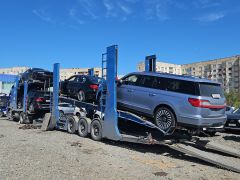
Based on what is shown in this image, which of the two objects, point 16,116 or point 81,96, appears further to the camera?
point 16,116


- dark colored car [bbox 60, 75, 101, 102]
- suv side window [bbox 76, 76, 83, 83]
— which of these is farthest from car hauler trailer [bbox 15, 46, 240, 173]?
suv side window [bbox 76, 76, 83, 83]

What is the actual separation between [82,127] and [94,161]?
4639mm

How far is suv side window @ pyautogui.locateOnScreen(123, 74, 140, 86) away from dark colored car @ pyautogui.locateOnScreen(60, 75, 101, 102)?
1.96 m

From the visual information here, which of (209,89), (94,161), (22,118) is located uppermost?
(209,89)

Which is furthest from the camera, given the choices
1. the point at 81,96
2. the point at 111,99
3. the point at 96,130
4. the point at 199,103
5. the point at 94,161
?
the point at 81,96

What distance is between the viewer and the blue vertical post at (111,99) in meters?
12.0

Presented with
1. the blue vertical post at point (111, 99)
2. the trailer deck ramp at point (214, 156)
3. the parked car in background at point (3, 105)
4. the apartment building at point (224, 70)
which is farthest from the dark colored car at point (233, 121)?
the apartment building at point (224, 70)

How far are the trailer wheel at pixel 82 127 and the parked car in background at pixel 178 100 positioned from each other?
2685mm

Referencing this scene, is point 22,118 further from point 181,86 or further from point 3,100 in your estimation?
point 181,86

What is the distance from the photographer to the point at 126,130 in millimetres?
12453

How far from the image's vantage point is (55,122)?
16.1 meters

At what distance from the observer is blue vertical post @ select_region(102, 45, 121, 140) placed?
39.3 ft

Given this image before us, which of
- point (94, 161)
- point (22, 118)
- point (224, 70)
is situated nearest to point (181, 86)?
point (94, 161)

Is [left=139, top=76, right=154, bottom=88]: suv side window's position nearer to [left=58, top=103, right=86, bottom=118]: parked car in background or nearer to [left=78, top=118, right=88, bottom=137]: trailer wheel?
[left=78, top=118, right=88, bottom=137]: trailer wheel
